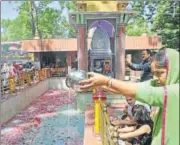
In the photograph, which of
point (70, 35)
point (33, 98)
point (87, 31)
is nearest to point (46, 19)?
point (87, 31)

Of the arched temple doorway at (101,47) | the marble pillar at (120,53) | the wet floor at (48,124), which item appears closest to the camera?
the wet floor at (48,124)

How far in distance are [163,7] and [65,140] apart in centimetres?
319

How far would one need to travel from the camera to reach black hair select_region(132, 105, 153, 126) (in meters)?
2.08

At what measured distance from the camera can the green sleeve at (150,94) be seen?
41.4 inches

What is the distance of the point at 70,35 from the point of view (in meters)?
8.12

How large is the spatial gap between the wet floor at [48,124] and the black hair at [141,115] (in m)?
2.39

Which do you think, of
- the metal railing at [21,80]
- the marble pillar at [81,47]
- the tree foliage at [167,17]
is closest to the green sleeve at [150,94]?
the tree foliage at [167,17]

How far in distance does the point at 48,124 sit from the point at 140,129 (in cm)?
413

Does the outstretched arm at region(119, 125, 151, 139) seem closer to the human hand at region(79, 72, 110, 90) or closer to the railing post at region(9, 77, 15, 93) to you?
the human hand at region(79, 72, 110, 90)

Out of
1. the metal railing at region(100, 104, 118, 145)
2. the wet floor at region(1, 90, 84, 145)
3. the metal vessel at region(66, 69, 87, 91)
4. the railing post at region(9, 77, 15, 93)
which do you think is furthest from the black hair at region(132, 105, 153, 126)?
the railing post at region(9, 77, 15, 93)

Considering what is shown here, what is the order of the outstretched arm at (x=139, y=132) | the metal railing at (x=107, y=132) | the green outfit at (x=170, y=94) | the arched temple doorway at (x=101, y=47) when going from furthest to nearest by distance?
the arched temple doorway at (x=101, y=47)
the outstretched arm at (x=139, y=132)
the metal railing at (x=107, y=132)
the green outfit at (x=170, y=94)

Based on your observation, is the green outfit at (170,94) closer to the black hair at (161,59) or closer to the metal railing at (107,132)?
the black hair at (161,59)

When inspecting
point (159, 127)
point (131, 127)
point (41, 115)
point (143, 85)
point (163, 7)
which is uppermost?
point (163, 7)

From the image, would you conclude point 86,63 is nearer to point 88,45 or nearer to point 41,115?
point 88,45
